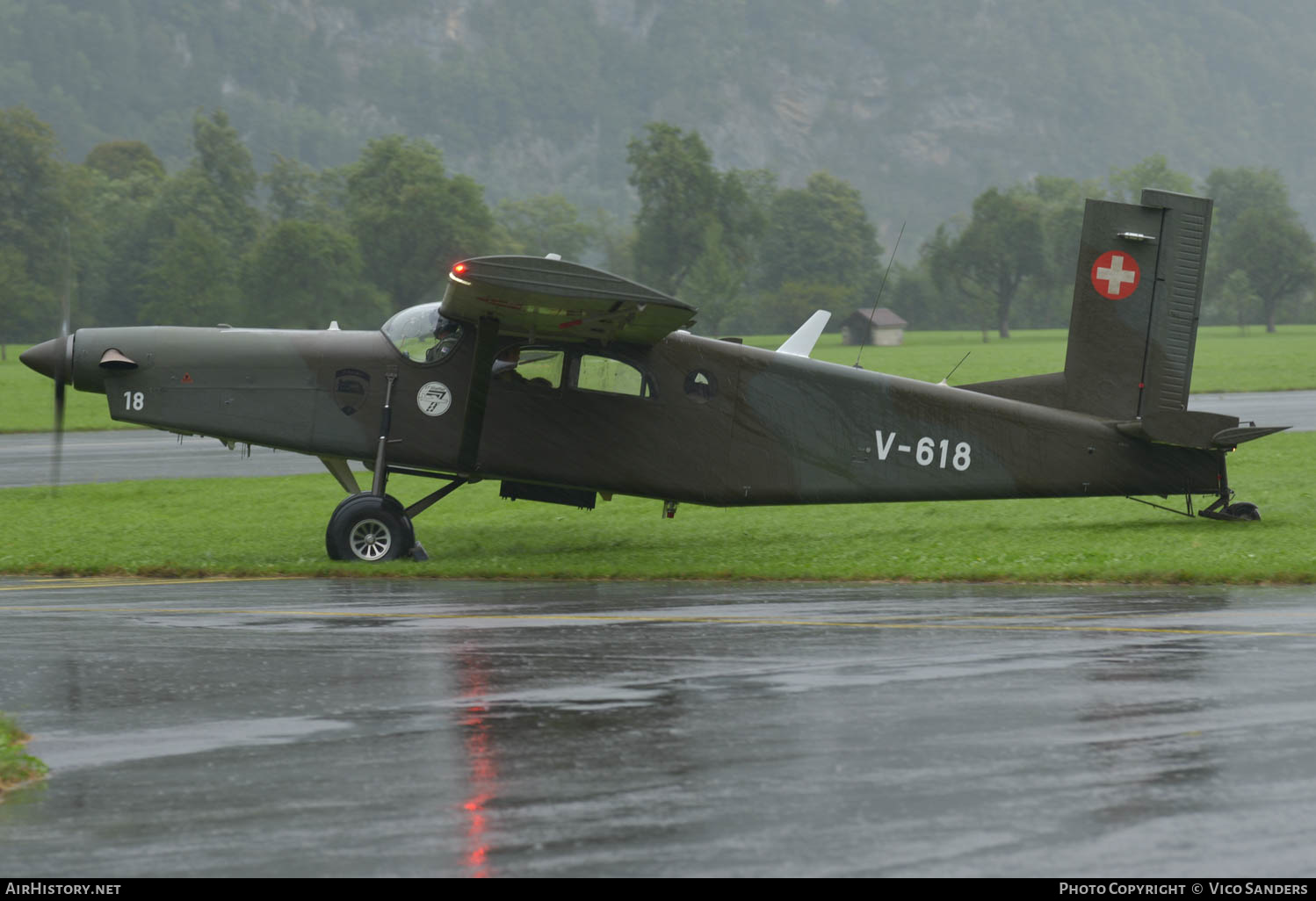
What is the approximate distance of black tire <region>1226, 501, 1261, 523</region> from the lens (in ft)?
53.0

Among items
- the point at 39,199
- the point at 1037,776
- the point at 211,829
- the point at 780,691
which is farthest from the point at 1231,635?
the point at 39,199

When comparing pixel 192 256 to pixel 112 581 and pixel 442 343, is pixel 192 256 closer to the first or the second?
pixel 442 343

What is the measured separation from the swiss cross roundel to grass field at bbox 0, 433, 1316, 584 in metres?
2.54

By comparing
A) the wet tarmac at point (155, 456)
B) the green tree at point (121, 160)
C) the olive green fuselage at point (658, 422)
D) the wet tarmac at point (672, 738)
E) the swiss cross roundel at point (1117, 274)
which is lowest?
the wet tarmac at point (155, 456)

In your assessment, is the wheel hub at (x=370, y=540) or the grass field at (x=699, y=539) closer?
the grass field at (x=699, y=539)

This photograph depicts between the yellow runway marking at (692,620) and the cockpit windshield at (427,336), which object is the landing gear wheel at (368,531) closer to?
the cockpit windshield at (427,336)

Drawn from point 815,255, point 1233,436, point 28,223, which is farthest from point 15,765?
point 815,255

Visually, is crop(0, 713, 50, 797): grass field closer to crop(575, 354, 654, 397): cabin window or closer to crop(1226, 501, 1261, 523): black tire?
crop(575, 354, 654, 397): cabin window

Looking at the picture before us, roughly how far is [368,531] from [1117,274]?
8.17 meters

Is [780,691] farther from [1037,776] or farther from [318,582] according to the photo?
[318,582]

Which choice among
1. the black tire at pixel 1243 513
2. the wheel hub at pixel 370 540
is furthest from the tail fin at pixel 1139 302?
the wheel hub at pixel 370 540

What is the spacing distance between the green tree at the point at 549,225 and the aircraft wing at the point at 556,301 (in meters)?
133

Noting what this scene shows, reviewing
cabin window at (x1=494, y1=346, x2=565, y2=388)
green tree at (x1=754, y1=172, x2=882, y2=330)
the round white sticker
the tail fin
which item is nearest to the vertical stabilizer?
the tail fin

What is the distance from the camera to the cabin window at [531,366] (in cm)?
1524
